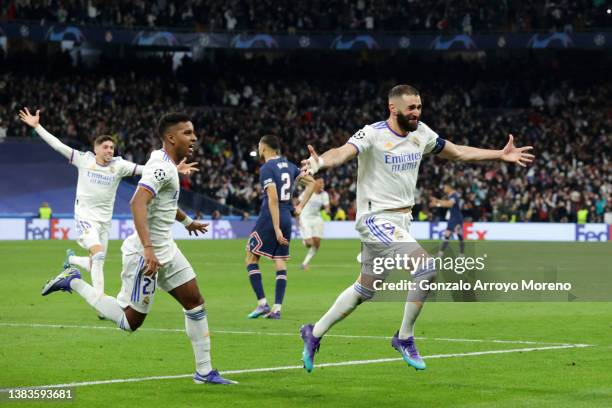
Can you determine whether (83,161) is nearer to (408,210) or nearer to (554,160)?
(408,210)

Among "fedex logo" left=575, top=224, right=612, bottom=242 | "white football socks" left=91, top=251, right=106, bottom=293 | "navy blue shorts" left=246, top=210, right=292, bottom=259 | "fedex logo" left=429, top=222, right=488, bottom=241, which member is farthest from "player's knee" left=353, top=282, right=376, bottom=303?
"fedex logo" left=575, top=224, right=612, bottom=242

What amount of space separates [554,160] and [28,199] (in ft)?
77.6

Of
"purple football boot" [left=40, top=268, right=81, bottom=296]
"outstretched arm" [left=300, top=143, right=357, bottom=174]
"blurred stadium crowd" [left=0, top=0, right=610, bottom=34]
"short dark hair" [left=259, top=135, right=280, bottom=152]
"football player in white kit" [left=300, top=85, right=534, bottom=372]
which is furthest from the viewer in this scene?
"blurred stadium crowd" [left=0, top=0, right=610, bottom=34]

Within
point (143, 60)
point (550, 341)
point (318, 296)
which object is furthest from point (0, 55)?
point (550, 341)

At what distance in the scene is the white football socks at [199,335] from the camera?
9.87 metres

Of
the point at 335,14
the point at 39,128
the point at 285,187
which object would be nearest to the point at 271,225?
the point at 285,187

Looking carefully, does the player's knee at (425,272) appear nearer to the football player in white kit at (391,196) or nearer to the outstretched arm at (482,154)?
the football player in white kit at (391,196)

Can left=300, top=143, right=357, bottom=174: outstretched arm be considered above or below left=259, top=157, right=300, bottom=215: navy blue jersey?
above

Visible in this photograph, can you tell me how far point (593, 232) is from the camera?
4766 centimetres

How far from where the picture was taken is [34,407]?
337 inches

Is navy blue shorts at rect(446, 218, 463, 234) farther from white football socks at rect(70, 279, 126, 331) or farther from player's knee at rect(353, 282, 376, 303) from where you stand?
player's knee at rect(353, 282, 376, 303)

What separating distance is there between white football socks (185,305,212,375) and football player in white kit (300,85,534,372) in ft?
3.18

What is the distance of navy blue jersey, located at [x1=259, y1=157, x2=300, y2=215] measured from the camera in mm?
16438

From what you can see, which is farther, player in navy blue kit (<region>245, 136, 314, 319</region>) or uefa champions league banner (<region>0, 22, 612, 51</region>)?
uefa champions league banner (<region>0, 22, 612, 51</region>)
